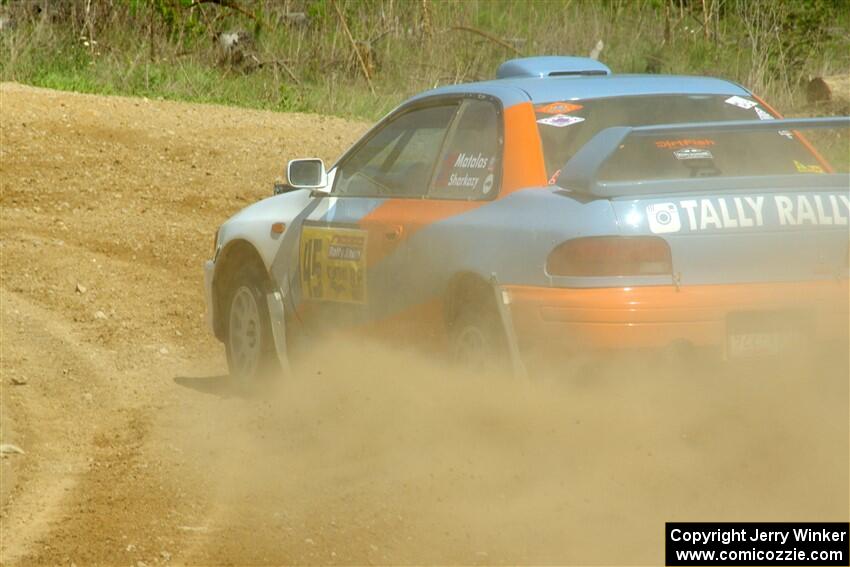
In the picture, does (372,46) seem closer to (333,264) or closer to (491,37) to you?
(491,37)

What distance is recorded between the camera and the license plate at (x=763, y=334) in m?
5.74

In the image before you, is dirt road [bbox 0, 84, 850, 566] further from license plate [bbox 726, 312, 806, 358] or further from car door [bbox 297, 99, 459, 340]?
car door [bbox 297, 99, 459, 340]

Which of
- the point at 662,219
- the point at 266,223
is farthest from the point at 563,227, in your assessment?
the point at 266,223

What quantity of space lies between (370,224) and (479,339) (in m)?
1.17

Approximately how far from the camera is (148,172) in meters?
15.0

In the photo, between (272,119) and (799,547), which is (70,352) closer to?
(799,547)

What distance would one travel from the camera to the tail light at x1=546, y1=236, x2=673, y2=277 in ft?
19.0

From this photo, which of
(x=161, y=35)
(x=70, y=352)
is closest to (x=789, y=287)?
(x=70, y=352)

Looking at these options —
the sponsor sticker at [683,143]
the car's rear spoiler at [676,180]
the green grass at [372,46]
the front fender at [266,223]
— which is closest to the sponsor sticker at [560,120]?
the sponsor sticker at [683,143]

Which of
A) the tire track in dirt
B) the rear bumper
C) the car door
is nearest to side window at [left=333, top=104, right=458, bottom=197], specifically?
the car door

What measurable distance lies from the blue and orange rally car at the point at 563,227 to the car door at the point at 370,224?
1 cm

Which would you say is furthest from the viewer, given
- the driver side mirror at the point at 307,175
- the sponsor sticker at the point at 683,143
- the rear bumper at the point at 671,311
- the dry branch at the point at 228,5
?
the dry branch at the point at 228,5

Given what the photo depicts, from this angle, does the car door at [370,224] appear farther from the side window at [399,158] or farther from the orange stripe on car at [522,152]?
the orange stripe on car at [522,152]

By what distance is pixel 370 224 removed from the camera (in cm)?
732
